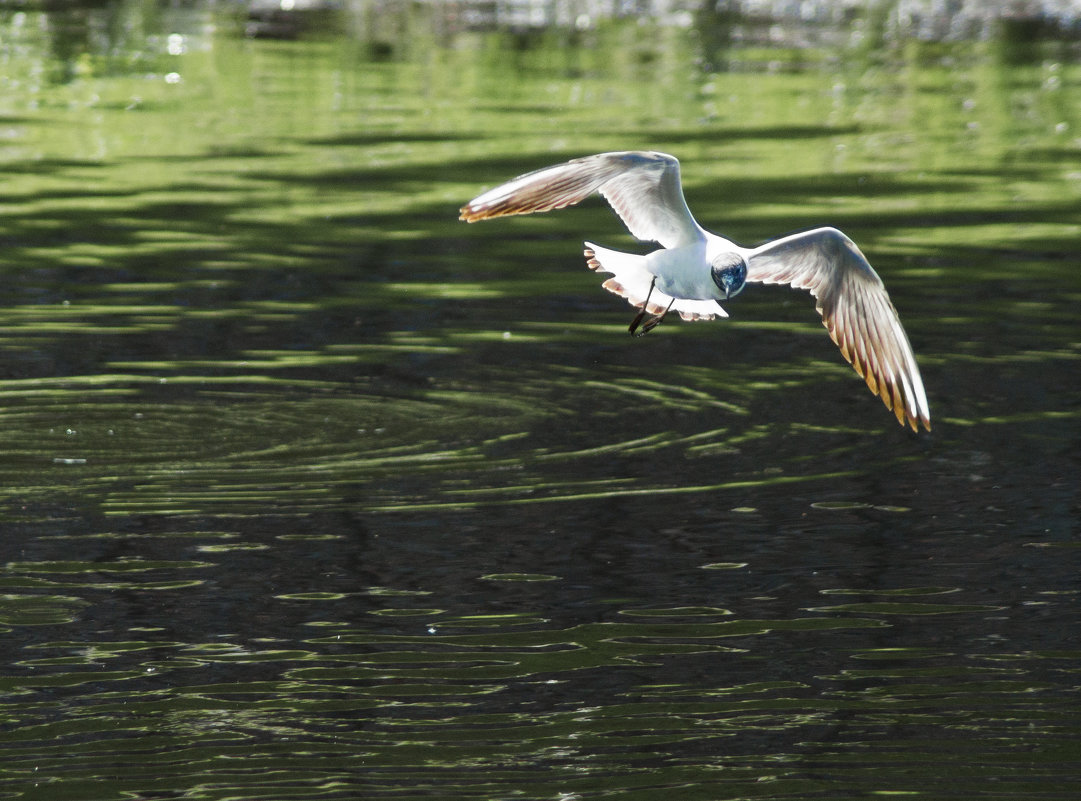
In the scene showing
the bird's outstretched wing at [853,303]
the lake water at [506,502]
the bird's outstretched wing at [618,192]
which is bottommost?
the lake water at [506,502]

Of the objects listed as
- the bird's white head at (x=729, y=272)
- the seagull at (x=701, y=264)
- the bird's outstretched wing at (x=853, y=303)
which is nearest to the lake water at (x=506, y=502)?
the bird's outstretched wing at (x=853, y=303)

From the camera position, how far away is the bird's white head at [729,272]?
7.92 meters

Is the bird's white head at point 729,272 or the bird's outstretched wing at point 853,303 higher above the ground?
the bird's white head at point 729,272

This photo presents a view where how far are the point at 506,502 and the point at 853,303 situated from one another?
214cm

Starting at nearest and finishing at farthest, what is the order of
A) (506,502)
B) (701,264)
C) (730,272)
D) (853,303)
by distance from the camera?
(730,272) → (701,264) → (853,303) → (506,502)

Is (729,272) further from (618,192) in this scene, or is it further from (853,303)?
(853,303)

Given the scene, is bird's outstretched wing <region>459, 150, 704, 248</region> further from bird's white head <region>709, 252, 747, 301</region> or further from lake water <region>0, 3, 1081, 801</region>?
lake water <region>0, 3, 1081, 801</region>

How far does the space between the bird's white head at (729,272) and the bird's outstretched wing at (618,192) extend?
272 millimetres

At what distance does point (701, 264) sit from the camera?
26.9ft

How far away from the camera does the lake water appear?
6.89 meters

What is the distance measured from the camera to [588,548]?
9086mm

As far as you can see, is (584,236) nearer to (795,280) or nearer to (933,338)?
(933,338)

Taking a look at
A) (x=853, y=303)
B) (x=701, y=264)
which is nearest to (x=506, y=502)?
(x=701, y=264)

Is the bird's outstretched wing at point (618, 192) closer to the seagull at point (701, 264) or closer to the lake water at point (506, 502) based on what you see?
the seagull at point (701, 264)
